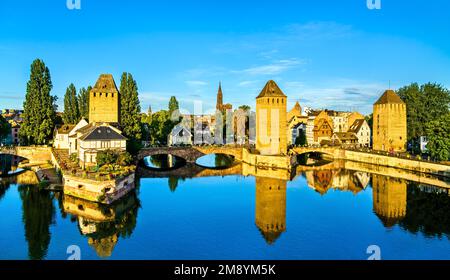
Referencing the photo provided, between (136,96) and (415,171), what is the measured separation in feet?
126

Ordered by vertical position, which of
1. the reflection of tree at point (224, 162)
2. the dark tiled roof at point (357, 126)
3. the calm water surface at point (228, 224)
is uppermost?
the dark tiled roof at point (357, 126)

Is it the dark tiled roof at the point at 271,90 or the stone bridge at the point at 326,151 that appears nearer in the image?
the dark tiled roof at the point at 271,90

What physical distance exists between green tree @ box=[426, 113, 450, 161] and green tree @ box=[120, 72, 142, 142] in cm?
3794

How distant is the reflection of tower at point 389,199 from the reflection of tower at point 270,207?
7227 millimetres

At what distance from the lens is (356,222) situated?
25.7 meters

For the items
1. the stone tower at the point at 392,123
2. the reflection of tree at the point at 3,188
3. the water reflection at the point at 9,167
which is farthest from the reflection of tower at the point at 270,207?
the water reflection at the point at 9,167

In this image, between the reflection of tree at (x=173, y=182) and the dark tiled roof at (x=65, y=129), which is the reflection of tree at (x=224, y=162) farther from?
the dark tiled roof at (x=65, y=129)

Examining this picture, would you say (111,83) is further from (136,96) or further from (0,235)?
(0,235)

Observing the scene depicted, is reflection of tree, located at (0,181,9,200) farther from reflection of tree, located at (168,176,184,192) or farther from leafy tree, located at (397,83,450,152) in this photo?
leafy tree, located at (397,83,450,152)

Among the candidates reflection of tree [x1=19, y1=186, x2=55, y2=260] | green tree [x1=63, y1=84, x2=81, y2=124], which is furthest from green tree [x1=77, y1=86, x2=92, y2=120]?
reflection of tree [x1=19, y1=186, x2=55, y2=260]

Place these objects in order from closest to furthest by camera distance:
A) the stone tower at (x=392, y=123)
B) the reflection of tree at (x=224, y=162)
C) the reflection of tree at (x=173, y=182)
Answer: the reflection of tree at (x=173, y=182) < the stone tower at (x=392, y=123) < the reflection of tree at (x=224, y=162)

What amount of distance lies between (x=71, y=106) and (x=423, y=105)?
55578 mm

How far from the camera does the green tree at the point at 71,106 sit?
197ft

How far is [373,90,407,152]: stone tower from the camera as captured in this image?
2261 inches
